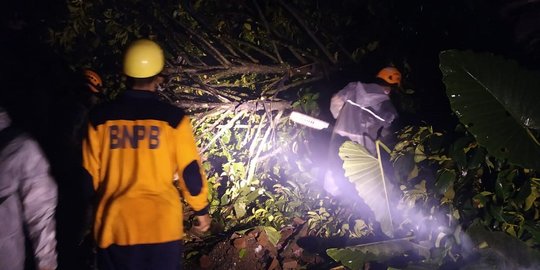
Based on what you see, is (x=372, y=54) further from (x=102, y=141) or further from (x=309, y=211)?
(x=102, y=141)

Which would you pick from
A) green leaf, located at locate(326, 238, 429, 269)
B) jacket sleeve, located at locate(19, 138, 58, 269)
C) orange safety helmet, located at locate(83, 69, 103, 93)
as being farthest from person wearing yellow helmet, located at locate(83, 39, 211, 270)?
orange safety helmet, located at locate(83, 69, 103, 93)

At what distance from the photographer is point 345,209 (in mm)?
4398

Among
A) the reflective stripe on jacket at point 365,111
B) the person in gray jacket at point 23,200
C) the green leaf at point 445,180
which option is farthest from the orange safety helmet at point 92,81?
the green leaf at point 445,180

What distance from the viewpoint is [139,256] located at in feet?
8.61

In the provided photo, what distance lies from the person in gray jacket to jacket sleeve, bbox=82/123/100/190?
0.26 metres

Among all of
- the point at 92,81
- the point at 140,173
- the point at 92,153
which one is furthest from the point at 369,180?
the point at 92,81

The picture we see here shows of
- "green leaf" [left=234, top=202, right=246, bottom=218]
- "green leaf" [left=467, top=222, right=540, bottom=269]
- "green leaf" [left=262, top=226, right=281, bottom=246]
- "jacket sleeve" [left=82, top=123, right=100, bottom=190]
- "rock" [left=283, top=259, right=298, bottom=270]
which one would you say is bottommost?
"rock" [left=283, top=259, right=298, bottom=270]

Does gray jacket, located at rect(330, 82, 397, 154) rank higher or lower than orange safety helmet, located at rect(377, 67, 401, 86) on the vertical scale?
lower

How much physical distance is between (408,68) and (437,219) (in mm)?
1945

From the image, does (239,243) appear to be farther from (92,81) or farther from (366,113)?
(92,81)

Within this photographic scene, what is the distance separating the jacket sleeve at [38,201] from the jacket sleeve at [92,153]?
0.84ft

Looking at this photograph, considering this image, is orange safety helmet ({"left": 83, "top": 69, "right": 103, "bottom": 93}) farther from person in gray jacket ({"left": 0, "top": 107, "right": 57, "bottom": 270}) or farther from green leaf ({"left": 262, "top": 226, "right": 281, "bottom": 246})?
person in gray jacket ({"left": 0, "top": 107, "right": 57, "bottom": 270})

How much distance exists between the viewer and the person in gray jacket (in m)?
2.32

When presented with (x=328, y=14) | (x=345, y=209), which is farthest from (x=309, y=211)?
(x=328, y=14)
